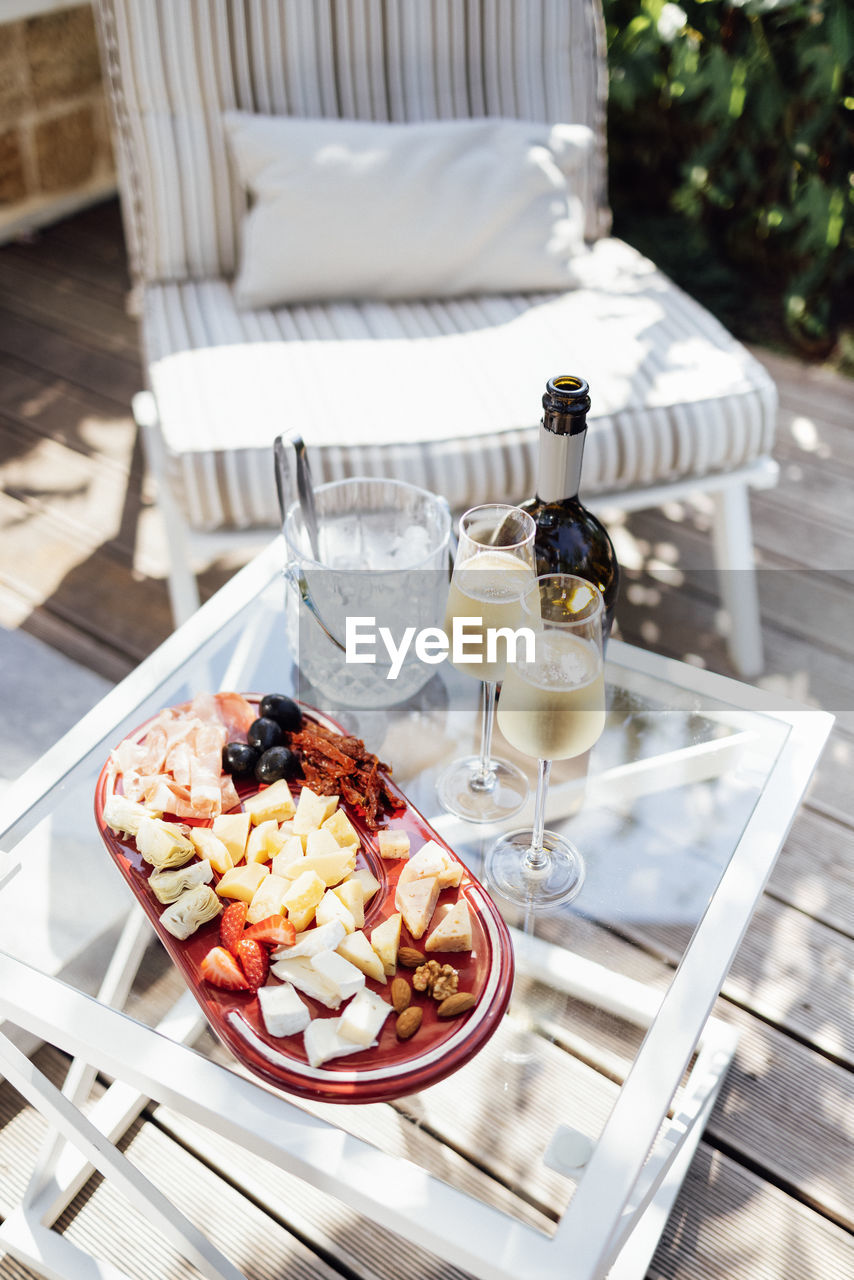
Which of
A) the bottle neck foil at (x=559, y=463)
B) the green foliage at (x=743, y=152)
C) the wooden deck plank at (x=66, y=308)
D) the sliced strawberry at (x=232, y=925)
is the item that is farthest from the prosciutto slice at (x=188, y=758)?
the green foliage at (x=743, y=152)

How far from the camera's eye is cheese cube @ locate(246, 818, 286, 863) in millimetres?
846

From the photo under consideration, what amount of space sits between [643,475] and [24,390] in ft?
4.75

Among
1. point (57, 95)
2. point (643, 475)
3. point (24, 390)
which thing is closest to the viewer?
point (643, 475)

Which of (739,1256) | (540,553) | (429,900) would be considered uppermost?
(540,553)

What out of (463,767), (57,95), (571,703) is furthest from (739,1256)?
(57,95)

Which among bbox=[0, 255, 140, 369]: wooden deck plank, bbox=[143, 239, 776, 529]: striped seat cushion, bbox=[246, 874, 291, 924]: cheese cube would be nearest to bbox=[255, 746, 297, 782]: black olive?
bbox=[246, 874, 291, 924]: cheese cube

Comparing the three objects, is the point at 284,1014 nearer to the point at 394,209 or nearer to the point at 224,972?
the point at 224,972

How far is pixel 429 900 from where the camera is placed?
0.82m

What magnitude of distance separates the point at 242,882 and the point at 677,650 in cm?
112

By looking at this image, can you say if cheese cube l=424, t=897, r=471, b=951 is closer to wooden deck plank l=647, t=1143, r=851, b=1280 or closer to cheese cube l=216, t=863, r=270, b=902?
cheese cube l=216, t=863, r=270, b=902

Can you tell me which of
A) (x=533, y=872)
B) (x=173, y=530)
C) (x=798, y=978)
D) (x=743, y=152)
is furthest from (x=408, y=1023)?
(x=743, y=152)

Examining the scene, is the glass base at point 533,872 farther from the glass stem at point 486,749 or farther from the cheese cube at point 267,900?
the cheese cube at point 267,900

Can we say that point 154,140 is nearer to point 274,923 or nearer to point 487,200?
point 487,200

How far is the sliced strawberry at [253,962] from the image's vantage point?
2.52 ft
